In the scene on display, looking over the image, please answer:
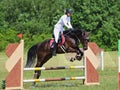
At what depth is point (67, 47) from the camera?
1287 centimetres

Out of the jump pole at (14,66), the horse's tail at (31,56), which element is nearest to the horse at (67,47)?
the horse's tail at (31,56)

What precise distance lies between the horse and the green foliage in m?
38.2

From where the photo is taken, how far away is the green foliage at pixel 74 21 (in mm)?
55750

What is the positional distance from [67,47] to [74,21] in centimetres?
4548

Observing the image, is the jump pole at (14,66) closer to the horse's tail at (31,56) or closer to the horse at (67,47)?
the horse at (67,47)

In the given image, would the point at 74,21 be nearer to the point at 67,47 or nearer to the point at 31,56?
the point at 31,56

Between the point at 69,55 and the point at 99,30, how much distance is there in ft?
145

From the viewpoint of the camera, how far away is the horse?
12.4 metres

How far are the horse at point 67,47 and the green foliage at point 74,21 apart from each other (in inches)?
1503

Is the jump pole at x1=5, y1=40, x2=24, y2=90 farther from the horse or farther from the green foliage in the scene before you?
the green foliage

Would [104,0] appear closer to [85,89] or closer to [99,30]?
[99,30]

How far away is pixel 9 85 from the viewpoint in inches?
436

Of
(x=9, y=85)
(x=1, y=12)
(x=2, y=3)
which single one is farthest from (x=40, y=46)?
(x=2, y=3)

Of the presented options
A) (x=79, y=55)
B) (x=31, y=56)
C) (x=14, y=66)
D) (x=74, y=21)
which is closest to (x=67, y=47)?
(x=79, y=55)
